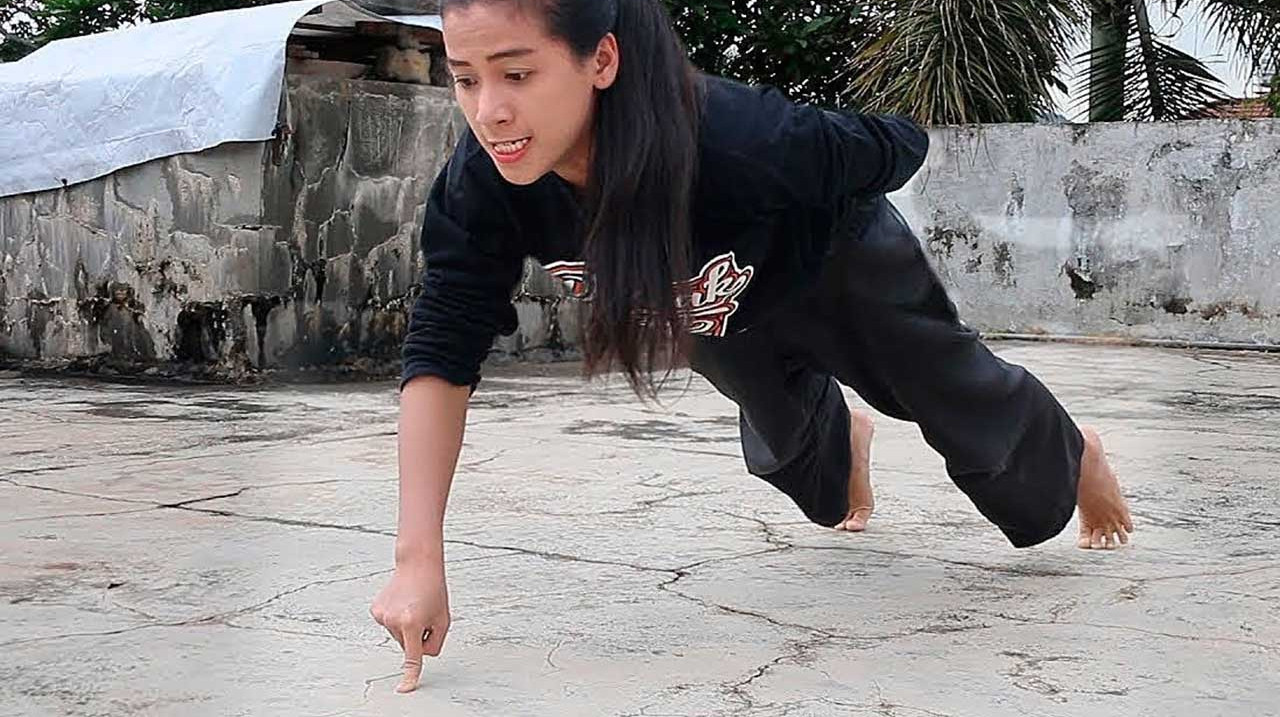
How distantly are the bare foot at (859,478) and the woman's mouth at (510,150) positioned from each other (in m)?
1.04

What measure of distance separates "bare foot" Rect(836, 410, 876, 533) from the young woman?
426 millimetres

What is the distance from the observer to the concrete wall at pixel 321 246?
4945mm

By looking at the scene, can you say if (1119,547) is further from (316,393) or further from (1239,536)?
(316,393)

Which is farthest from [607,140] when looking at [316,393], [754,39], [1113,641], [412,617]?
[754,39]

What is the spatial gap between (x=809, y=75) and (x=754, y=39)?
37 centimetres

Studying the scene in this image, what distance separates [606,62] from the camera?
148 cm

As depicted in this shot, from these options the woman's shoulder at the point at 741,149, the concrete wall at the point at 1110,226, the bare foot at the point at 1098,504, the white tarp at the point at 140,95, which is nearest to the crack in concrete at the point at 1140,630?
the bare foot at the point at 1098,504

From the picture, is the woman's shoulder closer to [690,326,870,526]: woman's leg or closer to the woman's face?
the woman's face

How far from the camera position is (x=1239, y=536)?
2.35 meters

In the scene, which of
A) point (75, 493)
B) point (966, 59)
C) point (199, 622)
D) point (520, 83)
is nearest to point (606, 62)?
point (520, 83)

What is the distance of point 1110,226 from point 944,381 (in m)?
5.35

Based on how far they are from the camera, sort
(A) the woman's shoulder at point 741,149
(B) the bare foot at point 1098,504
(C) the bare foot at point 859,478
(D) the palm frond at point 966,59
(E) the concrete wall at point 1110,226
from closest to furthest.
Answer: (A) the woman's shoulder at point 741,149
(B) the bare foot at point 1098,504
(C) the bare foot at point 859,478
(E) the concrete wall at point 1110,226
(D) the palm frond at point 966,59

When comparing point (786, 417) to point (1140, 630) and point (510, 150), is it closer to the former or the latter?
point (1140, 630)

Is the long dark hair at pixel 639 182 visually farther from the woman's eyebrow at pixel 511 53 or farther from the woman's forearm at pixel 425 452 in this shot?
the woman's forearm at pixel 425 452
